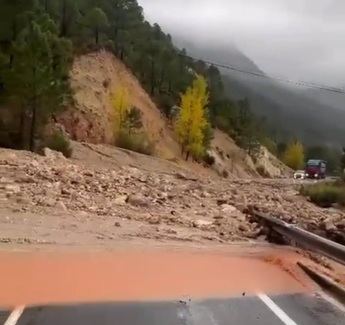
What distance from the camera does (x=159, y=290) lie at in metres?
8.93

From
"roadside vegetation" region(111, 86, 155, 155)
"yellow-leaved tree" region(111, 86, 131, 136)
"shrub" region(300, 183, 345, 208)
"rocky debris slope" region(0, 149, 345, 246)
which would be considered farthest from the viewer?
"yellow-leaved tree" region(111, 86, 131, 136)

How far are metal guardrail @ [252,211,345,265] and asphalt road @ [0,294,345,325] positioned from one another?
1.11 m

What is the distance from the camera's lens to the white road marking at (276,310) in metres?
7.14

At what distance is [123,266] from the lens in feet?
34.5

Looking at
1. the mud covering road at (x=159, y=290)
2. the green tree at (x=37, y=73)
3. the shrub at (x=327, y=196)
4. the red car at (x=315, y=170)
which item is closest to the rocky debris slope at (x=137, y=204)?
the mud covering road at (x=159, y=290)

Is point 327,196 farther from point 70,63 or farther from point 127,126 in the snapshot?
point 127,126

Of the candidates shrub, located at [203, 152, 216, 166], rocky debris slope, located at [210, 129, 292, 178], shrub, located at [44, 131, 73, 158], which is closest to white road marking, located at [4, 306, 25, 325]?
shrub, located at [44, 131, 73, 158]

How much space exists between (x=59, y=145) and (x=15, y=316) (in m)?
34.8

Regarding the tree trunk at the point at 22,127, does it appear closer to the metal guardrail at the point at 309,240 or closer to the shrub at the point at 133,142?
the shrub at the point at 133,142

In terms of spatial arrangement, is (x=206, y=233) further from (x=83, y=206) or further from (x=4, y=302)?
(x=4, y=302)

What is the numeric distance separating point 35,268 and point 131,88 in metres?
73.0

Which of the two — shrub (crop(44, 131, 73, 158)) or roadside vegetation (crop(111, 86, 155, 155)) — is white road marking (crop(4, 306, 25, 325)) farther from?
roadside vegetation (crop(111, 86, 155, 155))

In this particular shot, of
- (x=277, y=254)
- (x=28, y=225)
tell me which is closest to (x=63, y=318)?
(x=277, y=254)

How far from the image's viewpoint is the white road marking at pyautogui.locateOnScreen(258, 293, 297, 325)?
281 inches
